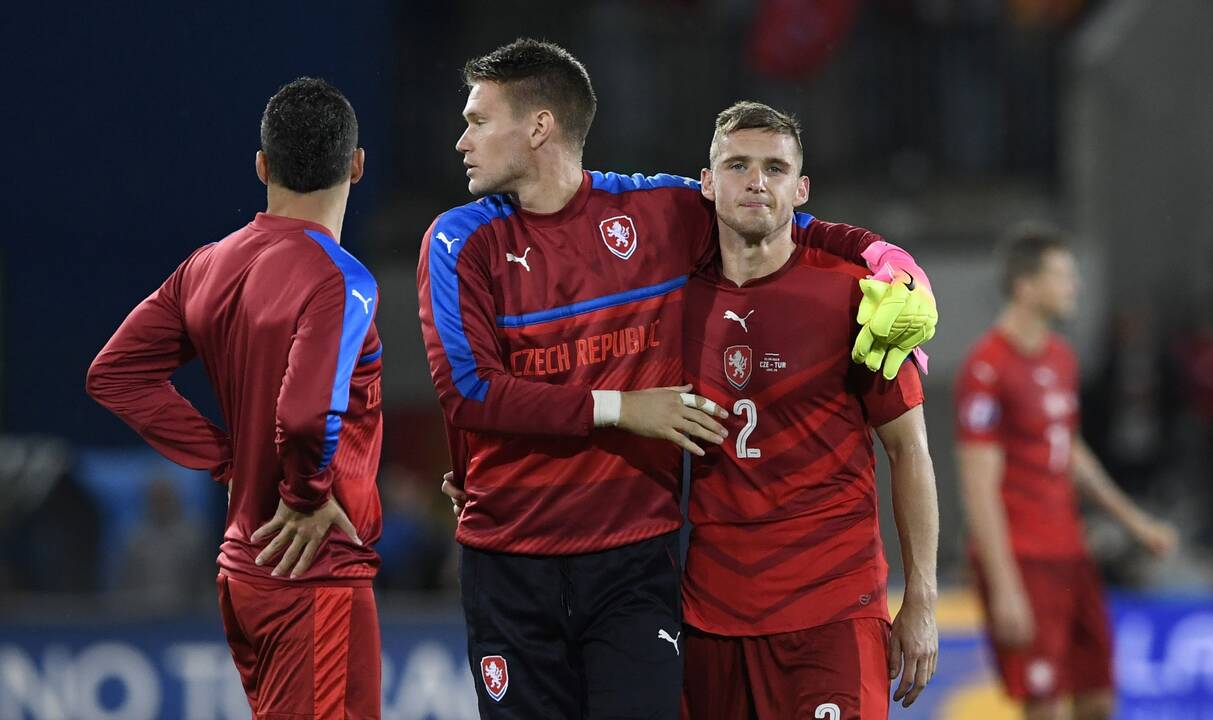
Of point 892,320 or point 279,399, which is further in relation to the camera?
point 892,320

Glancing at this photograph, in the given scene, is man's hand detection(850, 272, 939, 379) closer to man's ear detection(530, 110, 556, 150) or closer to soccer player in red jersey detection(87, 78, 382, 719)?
man's ear detection(530, 110, 556, 150)

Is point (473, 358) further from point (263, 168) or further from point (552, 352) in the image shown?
point (263, 168)

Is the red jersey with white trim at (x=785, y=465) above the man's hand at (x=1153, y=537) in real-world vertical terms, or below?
above

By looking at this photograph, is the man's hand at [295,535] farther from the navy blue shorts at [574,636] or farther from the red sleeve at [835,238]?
the red sleeve at [835,238]

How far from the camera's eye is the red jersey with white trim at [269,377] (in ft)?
12.1

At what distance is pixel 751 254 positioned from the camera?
13.4ft

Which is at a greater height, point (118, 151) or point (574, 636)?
point (118, 151)

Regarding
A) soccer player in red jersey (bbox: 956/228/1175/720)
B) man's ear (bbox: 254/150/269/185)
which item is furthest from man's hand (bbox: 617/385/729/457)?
soccer player in red jersey (bbox: 956/228/1175/720)

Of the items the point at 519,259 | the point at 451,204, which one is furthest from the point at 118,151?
the point at 519,259

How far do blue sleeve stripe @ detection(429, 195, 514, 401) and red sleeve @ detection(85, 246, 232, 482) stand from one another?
0.59 m

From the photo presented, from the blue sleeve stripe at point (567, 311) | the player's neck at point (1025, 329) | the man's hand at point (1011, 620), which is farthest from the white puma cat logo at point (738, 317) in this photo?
the player's neck at point (1025, 329)

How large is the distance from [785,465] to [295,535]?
1222 mm

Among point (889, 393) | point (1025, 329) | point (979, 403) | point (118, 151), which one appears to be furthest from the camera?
point (118, 151)

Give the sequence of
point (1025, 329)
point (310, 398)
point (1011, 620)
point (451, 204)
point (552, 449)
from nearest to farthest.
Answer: point (310, 398) → point (552, 449) → point (1011, 620) → point (1025, 329) → point (451, 204)
